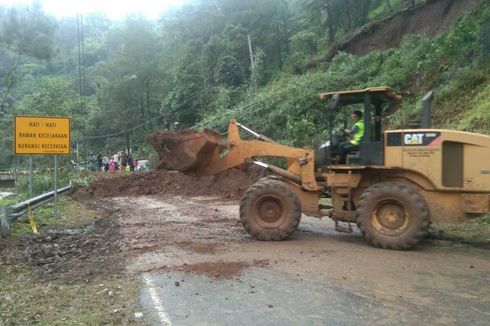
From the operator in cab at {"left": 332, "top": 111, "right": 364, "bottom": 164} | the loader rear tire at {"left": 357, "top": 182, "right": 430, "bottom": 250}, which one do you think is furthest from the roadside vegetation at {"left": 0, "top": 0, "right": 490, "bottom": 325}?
the operator in cab at {"left": 332, "top": 111, "right": 364, "bottom": 164}

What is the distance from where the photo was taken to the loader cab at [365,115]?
33.8 feet

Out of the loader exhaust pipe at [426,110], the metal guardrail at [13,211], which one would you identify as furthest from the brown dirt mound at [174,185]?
the loader exhaust pipe at [426,110]

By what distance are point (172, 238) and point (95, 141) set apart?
194 ft

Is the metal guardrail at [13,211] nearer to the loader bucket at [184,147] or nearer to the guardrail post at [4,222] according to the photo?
the guardrail post at [4,222]

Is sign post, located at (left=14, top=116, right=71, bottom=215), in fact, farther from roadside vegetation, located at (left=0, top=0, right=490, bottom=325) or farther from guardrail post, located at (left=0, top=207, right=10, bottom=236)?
guardrail post, located at (left=0, top=207, right=10, bottom=236)

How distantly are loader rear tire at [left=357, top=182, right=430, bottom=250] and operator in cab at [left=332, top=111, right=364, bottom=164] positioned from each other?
0.99 meters

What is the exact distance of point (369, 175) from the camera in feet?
34.9

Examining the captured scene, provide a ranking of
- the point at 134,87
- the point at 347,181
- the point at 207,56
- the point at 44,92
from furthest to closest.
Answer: the point at 134,87 → the point at 207,56 → the point at 44,92 → the point at 347,181

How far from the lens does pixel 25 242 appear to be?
36.1 feet

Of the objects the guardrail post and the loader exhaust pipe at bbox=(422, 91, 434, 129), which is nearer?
the loader exhaust pipe at bbox=(422, 91, 434, 129)

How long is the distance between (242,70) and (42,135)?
36.1 meters

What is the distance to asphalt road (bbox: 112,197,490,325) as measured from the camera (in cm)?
616

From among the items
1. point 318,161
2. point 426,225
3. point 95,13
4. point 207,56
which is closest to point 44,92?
point 207,56

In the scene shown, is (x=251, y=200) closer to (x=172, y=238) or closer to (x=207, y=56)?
(x=172, y=238)
